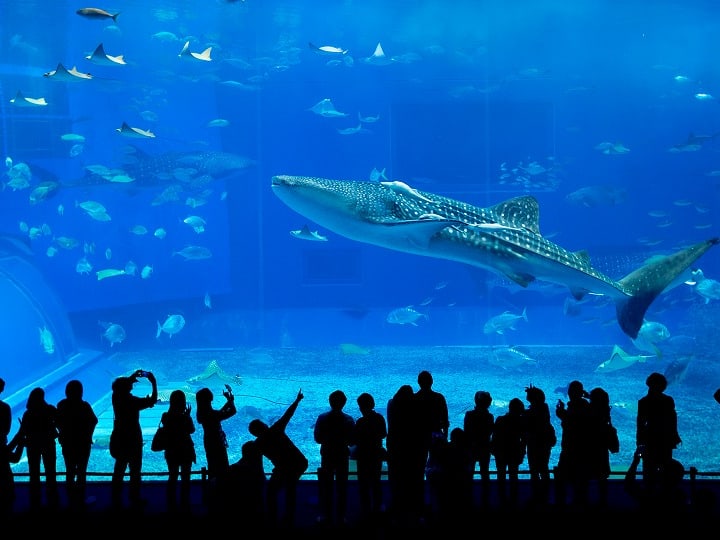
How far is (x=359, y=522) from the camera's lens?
316cm

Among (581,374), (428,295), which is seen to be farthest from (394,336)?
(581,374)

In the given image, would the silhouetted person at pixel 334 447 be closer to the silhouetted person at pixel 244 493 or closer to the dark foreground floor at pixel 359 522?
the dark foreground floor at pixel 359 522

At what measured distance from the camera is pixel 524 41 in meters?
24.3

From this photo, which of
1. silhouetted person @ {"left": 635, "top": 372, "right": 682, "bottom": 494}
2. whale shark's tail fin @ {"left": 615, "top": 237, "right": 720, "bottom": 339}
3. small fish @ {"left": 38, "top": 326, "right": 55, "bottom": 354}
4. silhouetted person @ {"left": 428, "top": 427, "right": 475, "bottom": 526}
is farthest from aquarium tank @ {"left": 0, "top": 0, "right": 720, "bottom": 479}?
silhouetted person @ {"left": 635, "top": 372, "right": 682, "bottom": 494}

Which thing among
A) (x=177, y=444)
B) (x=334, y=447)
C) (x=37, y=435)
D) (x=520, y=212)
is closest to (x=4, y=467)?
(x=37, y=435)

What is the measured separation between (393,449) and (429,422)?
25cm

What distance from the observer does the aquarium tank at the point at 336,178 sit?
502 inches

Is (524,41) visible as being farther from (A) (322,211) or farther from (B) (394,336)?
(A) (322,211)

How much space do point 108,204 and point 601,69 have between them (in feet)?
64.3

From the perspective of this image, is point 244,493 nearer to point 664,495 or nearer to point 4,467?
point 4,467

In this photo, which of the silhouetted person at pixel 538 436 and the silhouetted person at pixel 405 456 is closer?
the silhouetted person at pixel 405 456

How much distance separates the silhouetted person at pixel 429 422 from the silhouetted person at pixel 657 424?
109 cm

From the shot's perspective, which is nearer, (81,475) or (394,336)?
(81,475)

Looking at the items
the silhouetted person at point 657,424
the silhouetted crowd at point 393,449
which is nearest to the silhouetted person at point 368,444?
the silhouetted crowd at point 393,449
